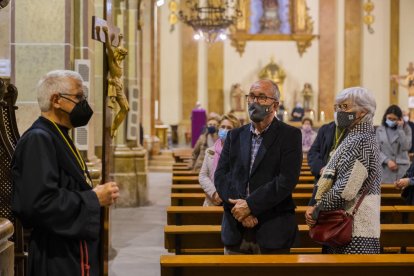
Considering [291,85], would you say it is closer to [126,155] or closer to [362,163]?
[126,155]

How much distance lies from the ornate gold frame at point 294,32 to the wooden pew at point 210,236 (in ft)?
63.9

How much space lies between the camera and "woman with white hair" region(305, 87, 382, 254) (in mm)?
3551

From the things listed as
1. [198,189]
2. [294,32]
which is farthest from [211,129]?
[294,32]

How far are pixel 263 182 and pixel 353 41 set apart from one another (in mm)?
21048

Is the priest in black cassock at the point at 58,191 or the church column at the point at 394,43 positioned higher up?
the church column at the point at 394,43

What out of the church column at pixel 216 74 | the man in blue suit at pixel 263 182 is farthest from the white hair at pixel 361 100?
the church column at pixel 216 74

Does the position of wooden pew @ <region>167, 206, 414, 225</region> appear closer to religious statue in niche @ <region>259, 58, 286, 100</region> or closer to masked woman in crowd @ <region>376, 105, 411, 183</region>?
masked woman in crowd @ <region>376, 105, 411, 183</region>

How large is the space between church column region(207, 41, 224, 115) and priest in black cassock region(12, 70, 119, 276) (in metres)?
21.2

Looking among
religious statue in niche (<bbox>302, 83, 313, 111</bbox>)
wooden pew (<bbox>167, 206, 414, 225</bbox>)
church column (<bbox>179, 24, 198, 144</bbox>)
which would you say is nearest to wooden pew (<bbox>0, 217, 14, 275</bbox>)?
wooden pew (<bbox>167, 206, 414, 225</bbox>)

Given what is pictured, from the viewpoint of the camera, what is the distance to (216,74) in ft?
79.2

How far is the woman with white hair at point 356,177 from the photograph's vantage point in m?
3.55

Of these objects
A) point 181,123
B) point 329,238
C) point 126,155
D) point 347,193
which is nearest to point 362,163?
point 347,193

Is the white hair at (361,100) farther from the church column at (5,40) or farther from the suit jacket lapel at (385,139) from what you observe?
the suit jacket lapel at (385,139)

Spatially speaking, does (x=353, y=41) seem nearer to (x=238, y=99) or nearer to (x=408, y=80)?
(x=408, y=80)
